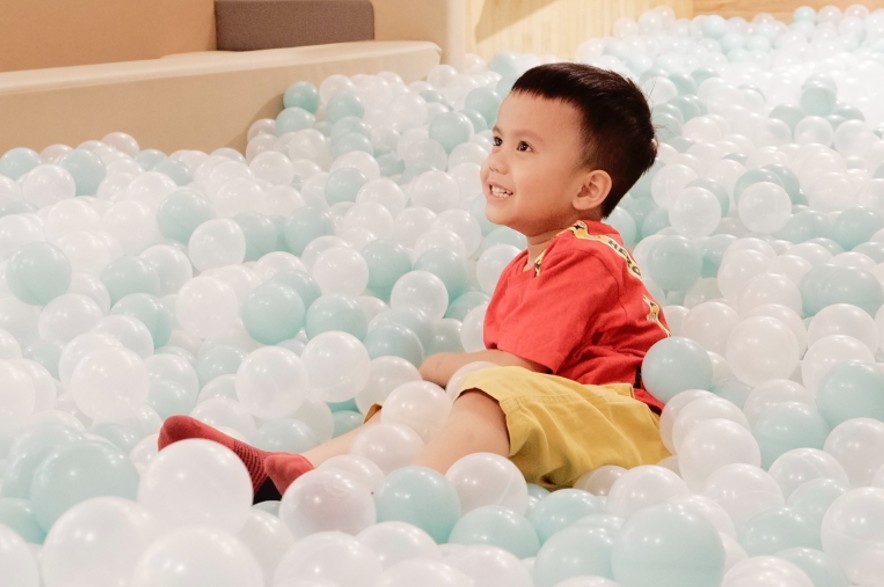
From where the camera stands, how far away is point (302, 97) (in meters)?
3.05

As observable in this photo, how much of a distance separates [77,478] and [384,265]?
0.92 meters

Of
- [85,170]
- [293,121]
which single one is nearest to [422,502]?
[85,170]

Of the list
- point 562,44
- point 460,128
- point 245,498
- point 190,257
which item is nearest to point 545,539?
point 245,498

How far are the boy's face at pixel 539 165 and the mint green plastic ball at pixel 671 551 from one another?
0.70m

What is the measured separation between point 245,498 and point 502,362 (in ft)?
1.71

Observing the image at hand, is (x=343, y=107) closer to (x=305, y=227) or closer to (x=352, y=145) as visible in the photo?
(x=352, y=145)

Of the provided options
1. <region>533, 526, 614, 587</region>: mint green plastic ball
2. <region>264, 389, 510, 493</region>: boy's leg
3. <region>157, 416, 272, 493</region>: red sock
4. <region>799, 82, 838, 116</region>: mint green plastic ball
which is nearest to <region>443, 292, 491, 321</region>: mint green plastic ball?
<region>264, 389, 510, 493</region>: boy's leg

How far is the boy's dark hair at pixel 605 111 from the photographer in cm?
163

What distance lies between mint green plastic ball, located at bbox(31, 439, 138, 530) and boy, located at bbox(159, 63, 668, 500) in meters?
0.11

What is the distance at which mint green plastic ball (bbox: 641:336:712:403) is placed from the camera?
1.49 meters

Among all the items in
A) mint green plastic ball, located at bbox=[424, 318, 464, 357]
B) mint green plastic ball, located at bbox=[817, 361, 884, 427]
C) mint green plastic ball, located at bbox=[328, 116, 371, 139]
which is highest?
mint green plastic ball, located at bbox=[817, 361, 884, 427]

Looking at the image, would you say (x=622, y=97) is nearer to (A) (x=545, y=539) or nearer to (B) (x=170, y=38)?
(A) (x=545, y=539)

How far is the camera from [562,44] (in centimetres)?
446

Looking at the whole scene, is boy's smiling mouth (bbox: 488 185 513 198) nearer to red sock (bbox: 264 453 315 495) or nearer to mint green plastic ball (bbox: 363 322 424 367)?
mint green plastic ball (bbox: 363 322 424 367)
